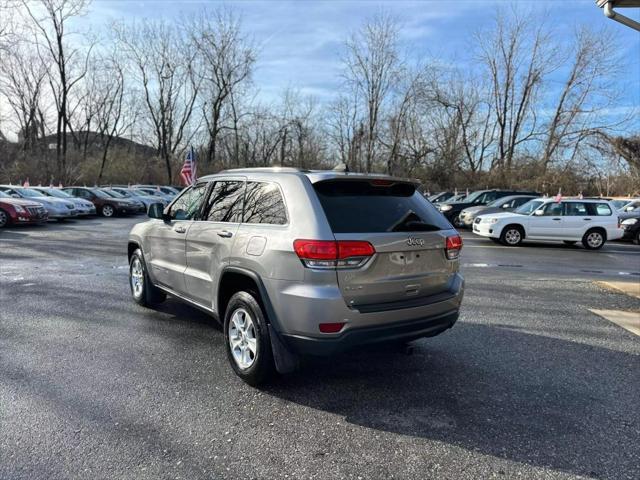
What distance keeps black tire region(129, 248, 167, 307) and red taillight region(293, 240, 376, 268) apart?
3.10 meters

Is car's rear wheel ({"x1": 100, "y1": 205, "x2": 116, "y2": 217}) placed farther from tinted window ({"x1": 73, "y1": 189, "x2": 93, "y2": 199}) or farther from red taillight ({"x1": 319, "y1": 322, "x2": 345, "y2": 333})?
red taillight ({"x1": 319, "y1": 322, "x2": 345, "y2": 333})

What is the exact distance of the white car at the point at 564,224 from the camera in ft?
46.3

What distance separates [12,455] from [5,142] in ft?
154

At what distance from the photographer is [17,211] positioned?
16.1 meters

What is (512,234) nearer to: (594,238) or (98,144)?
(594,238)

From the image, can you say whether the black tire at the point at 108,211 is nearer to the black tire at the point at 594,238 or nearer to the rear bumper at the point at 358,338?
the black tire at the point at 594,238

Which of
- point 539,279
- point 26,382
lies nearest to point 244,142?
point 539,279

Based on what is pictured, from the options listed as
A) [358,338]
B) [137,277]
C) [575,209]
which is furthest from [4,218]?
[575,209]

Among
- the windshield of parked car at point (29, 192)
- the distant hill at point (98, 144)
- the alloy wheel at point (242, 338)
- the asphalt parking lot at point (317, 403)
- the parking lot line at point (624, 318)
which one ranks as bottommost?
the asphalt parking lot at point (317, 403)

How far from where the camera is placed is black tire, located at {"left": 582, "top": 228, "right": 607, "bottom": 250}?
1412 cm

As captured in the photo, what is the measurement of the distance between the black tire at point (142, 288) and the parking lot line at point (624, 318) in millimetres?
5867

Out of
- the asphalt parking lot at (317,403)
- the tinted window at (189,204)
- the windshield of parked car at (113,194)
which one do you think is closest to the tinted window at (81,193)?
the windshield of parked car at (113,194)

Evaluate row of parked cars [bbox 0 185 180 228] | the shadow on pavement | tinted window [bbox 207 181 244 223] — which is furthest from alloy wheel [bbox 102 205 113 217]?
the shadow on pavement

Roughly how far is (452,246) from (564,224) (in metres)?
12.2
